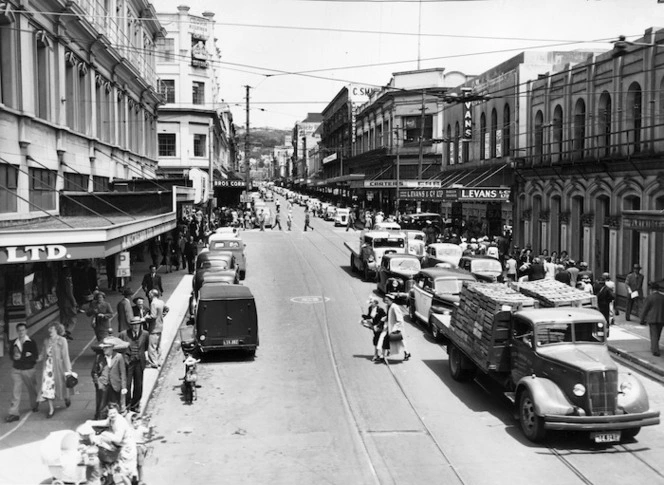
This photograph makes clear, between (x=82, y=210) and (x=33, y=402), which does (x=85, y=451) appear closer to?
(x=33, y=402)

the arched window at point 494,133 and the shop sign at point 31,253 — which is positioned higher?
the arched window at point 494,133

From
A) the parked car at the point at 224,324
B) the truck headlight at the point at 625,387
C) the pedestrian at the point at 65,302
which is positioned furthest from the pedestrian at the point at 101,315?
the truck headlight at the point at 625,387

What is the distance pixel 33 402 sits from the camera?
14.0 meters

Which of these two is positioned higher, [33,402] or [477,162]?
[477,162]

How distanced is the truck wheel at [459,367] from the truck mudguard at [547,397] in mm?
3431

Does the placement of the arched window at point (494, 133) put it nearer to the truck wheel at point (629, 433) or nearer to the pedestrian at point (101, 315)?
the pedestrian at point (101, 315)

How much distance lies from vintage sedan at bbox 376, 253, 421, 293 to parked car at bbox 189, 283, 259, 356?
339 inches

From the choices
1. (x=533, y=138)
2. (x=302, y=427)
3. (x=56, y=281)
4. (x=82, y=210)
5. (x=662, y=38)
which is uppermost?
(x=662, y=38)

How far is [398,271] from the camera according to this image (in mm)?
26922

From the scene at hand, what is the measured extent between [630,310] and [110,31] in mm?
25452

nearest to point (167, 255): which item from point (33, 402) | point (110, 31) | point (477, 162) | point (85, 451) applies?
point (110, 31)

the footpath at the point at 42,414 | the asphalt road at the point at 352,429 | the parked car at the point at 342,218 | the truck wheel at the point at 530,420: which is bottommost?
the asphalt road at the point at 352,429

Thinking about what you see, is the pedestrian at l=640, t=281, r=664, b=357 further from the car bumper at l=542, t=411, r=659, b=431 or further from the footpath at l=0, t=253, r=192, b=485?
the footpath at l=0, t=253, r=192, b=485

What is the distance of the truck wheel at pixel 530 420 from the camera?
12.3m
